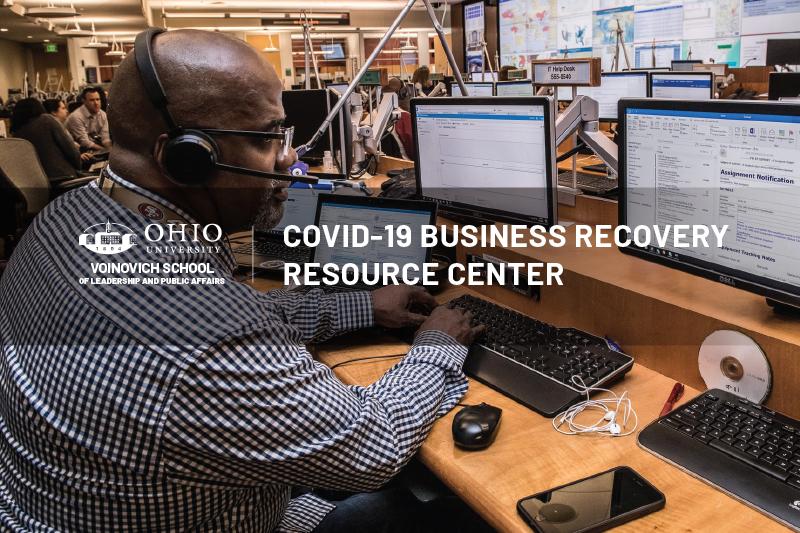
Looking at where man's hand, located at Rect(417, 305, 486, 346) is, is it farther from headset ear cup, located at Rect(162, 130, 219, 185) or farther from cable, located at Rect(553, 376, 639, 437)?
headset ear cup, located at Rect(162, 130, 219, 185)

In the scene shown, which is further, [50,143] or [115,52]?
[115,52]

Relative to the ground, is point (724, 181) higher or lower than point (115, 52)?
lower

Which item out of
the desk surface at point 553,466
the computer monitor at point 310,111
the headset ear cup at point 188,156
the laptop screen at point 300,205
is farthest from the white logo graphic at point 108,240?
the computer monitor at point 310,111

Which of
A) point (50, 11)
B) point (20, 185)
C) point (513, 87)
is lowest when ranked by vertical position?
point (20, 185)

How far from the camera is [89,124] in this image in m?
8.66

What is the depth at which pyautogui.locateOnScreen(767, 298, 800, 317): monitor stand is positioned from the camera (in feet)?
3.88

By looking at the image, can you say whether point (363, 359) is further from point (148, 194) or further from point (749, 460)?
point (749, 460)

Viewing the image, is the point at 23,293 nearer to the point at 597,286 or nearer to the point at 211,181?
the point at 211,181

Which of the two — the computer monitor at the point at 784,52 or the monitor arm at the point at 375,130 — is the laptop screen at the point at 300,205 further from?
the computer monitor at the point at 784,52

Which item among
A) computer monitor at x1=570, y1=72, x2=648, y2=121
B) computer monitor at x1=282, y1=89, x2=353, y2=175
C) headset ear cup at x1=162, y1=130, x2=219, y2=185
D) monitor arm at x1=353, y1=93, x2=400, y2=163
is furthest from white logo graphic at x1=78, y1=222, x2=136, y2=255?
computer monitor at x1=570, y1=72, x2=648, y2=121

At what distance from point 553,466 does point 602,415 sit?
0.19m

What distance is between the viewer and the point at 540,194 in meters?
1.74

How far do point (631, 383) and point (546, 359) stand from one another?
0.16 m

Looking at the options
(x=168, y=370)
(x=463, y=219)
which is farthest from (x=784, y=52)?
(x=168, y=370)
